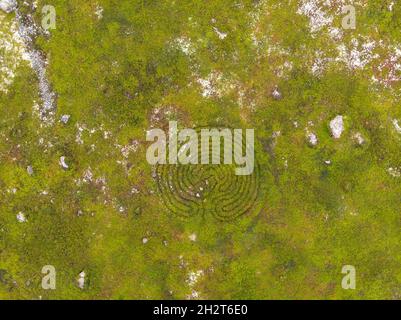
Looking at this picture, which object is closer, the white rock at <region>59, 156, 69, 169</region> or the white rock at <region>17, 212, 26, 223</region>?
the white rock at <region>59, 156, 69, 169</region>

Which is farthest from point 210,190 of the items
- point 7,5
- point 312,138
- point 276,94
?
point 7,5

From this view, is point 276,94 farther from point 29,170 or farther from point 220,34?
point 29,170

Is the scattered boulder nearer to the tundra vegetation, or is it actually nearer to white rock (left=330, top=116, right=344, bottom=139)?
the tundra vegetation

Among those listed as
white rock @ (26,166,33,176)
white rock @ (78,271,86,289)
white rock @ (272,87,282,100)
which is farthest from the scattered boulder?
white rock @ (272,87,282,100)

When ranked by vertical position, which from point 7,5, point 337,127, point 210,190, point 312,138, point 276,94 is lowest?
point 210,190

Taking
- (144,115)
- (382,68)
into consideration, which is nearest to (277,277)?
(144,115)

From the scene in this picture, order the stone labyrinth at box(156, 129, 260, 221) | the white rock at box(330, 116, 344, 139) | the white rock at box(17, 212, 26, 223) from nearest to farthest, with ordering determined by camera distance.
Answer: the white rock at box(330, 116, 344, 139) < the stone labyrinth at box(156, 129, 260, 221) < the white rock at box(17, 212, 26, 223)

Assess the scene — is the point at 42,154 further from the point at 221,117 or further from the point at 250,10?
the point at 250,10
